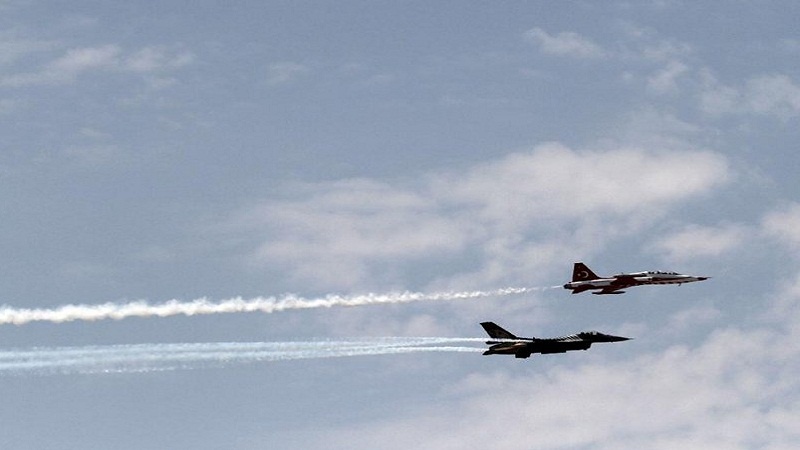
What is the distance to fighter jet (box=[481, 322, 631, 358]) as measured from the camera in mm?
182750

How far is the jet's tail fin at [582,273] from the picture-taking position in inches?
7785

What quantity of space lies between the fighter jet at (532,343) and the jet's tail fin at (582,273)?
10238 millimetres

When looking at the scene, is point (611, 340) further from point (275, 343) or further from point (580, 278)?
point (275, 343)

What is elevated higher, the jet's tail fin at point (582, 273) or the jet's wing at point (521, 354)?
the jet's tail fin at point (582, 273)

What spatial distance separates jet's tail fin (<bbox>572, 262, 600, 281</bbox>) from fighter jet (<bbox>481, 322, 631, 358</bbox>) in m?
10.2

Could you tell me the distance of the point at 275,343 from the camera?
153 m

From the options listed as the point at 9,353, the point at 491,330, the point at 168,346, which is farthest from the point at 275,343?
the point at 491,330

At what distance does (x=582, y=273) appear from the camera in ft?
650

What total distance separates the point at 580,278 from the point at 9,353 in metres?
89.9

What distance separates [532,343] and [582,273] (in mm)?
18331

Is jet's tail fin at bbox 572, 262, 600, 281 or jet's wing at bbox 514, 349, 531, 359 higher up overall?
jet's tail fin at bbox 572, 262, 600, 281

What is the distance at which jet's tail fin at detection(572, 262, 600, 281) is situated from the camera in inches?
7785

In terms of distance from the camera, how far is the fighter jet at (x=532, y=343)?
600ft

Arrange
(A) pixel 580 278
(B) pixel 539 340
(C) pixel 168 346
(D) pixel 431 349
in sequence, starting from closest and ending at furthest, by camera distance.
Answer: (C) pixel 168 346 < (D) pixel 431 349 < (B) pixel 539 340 < (A) pixel 580 278
